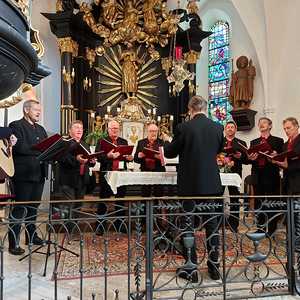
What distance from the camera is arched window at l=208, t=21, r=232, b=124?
1334 cm

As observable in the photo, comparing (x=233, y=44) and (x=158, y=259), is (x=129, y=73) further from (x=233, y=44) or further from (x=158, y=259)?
(x=158, y=259)

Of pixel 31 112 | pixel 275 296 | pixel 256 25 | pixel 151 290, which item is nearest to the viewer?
pixel 151 290

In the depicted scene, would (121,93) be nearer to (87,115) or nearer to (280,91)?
(87,115)

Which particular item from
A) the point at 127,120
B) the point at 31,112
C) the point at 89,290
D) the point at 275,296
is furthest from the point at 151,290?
the point at 127,120

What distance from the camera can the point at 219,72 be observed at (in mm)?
13633

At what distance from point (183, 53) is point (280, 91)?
9.08 ft

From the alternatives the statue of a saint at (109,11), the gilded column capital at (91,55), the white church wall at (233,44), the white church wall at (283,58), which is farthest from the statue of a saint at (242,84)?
the gilded column capital at (91,55)

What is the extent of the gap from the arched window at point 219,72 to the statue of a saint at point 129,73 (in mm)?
2815

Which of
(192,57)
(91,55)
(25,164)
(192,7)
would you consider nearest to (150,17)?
(192,7)

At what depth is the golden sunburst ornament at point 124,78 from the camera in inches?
471

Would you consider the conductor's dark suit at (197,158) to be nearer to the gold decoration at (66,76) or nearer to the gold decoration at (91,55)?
the gold decoration at (66,76)

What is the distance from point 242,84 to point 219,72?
1696mm

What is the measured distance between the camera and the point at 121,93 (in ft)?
39.6

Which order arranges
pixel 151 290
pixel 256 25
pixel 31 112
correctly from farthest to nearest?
1. pixel 256 25
2. pixel 31 112
3. pixel 151 290
